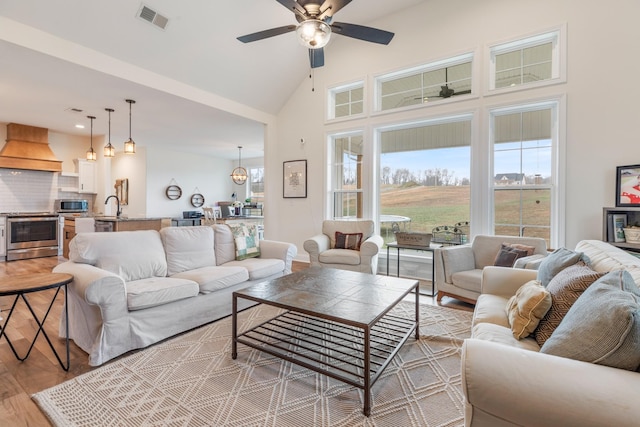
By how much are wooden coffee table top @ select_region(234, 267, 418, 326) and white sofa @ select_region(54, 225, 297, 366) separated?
0.71 meters

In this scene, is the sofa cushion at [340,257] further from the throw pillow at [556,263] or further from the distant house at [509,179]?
the throw pillow at [556,263]

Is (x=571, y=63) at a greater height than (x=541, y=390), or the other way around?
(x=571, y=63)

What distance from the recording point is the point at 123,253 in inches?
109

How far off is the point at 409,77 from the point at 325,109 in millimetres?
1502

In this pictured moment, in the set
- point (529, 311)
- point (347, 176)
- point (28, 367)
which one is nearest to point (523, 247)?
point (529, 311)

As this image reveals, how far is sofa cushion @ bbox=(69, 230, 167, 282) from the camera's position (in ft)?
8.59

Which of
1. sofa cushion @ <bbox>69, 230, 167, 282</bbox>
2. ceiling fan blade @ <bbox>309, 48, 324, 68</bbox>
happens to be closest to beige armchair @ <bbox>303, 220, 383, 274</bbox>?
sofa cushion @ <bbox>69, 230, 167, 282</bbox>

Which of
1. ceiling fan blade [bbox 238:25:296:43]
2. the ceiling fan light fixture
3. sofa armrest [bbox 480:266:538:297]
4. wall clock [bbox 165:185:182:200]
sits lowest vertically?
sofa armrest [bbox 480:266:538:297]

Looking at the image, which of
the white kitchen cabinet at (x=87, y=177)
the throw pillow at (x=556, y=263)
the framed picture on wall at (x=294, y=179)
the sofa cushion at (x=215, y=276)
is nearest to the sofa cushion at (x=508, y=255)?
the throw pillow at (x=556, y=263)

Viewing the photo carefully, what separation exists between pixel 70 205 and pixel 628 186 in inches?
382

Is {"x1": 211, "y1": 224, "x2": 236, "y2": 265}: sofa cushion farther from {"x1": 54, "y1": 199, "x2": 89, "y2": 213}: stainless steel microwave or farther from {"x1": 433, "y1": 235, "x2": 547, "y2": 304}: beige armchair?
{"x1": 54, "y1": 199, "x2": 89, "y2": 213}: stainless steel microwave

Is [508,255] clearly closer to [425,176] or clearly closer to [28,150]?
[425,176]

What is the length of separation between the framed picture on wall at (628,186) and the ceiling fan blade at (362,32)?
289 cm

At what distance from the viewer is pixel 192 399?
1760 millimetres
